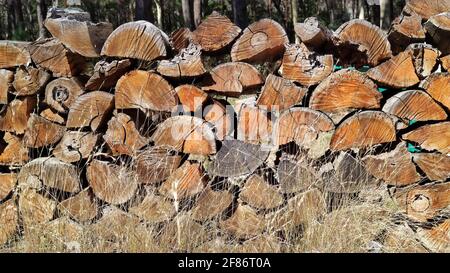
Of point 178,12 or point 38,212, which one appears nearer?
point 38,212

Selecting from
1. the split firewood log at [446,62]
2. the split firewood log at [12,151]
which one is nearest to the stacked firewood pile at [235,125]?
the split firewood log at [446,62]

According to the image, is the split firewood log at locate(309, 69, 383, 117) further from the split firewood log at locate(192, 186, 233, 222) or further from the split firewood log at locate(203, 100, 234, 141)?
the split firewood log at locate(192, 186, 233, 222)

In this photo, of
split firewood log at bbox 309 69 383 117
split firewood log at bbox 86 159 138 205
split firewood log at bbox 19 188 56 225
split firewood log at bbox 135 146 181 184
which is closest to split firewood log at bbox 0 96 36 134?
split firewood log at bbox 19 188 56 225

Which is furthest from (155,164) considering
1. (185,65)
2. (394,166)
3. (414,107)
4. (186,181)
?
(414,107)

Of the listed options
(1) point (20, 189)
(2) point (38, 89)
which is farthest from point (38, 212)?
(2) point (38, 89)

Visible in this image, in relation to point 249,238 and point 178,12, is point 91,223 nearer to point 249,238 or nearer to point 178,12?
point 249,238

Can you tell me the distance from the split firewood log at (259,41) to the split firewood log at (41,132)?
1239 millimetres

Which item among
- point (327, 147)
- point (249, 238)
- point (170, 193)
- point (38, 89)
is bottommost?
point (249, 238)

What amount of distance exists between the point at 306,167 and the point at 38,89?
1790mm

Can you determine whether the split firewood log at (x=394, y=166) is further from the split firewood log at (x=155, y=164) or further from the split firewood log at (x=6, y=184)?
the split firewood log at (x=6, y=184)

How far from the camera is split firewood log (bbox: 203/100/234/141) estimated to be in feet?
11.2

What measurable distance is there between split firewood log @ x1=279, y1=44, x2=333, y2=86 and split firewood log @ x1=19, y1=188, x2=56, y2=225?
68.7 inches

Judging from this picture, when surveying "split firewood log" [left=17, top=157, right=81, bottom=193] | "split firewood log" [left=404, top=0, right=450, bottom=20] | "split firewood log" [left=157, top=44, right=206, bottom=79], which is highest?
"split firewood log" [left=404, top=0, right=450, bottom=20]

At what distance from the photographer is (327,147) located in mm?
3396
